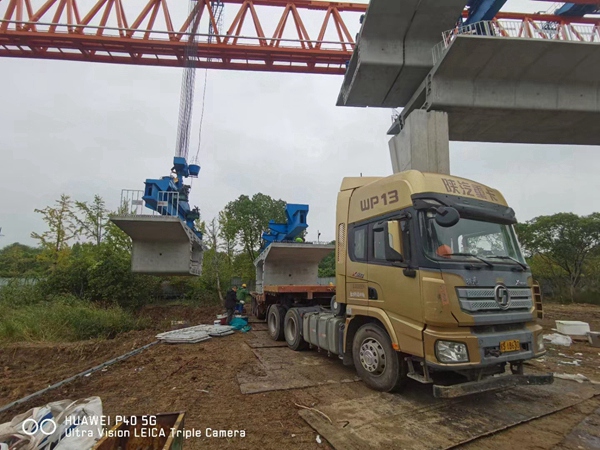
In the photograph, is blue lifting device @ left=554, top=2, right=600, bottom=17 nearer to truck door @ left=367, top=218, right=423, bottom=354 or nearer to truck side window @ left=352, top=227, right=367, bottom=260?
truck side window @ left=352, top=227, right=367, bottom=260

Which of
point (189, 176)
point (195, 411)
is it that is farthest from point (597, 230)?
point (195, 411)

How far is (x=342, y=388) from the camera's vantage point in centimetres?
479

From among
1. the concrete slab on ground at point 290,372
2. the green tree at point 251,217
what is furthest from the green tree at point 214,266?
the concrete slab on ground at point 290,372

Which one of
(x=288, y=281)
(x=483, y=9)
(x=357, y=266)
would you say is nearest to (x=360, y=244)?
(x=357, y=266)

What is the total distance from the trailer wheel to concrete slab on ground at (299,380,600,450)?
403 cm

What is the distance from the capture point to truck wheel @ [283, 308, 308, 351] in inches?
287

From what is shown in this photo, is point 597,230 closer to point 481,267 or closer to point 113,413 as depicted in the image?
point 481,267

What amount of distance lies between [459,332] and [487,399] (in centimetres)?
157

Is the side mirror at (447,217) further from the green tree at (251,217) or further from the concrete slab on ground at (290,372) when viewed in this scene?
the green tree at (251,217)

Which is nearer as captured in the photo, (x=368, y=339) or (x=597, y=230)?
(x=368, y=339)

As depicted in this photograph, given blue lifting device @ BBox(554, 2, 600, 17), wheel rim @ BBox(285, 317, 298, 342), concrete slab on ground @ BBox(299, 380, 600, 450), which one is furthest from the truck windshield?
blue lifting device @ BBox(554, 2, 600, 17)

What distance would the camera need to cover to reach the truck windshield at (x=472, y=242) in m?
3.98

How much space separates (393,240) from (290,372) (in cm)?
306

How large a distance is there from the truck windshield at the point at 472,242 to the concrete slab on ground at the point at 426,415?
1855 millimetres
